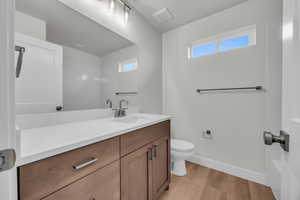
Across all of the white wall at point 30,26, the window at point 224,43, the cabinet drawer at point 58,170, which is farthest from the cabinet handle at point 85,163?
the window at point 224,43

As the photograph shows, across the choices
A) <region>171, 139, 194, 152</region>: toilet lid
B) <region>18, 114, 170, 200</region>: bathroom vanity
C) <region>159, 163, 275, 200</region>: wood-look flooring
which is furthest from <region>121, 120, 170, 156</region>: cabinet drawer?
<region>159, 163, 275, 200</region>: wood-look flooring

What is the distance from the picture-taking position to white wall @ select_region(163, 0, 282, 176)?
1.47 metres

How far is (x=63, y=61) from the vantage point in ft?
3.33

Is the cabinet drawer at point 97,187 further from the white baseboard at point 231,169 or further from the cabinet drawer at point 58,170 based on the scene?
the white baseboard at point 231,169

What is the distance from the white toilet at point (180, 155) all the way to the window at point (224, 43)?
→ 4.74 feet

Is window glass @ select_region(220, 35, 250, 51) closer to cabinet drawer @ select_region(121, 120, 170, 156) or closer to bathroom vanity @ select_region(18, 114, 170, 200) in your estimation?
cabinet drawer @ select_region(121, 120, 170, 156)

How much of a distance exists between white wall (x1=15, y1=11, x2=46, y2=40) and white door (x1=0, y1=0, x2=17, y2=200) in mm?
764

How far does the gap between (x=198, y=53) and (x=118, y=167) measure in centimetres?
202

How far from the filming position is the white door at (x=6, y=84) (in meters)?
0.28

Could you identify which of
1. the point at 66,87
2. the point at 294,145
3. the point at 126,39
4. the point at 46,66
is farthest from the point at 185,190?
the point at 126,39

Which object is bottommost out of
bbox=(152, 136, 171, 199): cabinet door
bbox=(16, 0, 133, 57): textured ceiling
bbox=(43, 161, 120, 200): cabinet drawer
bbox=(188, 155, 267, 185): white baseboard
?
bbox=(188, 155, 267, 185): white baseboard

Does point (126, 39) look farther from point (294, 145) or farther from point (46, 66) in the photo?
point (294, 145)

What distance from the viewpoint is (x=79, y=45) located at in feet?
3.67

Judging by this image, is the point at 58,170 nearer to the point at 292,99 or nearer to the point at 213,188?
the point at 292,99
